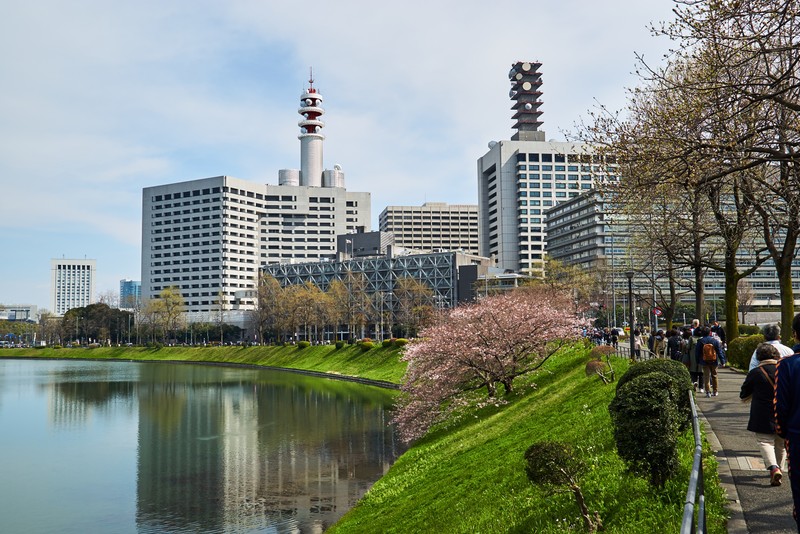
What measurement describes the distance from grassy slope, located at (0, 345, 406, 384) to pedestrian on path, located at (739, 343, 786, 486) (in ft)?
114

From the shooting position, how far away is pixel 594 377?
26594 millimetres

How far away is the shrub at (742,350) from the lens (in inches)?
1046

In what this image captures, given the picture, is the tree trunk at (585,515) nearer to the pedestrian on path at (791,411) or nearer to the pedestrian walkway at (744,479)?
the pedestrian walkway at (744,479)

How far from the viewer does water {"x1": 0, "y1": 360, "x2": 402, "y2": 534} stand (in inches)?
914

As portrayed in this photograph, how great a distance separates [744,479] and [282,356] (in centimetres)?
9136

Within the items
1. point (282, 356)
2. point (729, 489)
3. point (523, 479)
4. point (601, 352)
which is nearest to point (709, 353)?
point (523, 479)

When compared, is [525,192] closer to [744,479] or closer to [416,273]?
[416,273]

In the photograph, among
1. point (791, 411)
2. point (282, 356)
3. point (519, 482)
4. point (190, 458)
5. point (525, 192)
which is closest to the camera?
point (791, 411)

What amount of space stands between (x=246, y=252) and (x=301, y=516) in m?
183

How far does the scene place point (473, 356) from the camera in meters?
33.4

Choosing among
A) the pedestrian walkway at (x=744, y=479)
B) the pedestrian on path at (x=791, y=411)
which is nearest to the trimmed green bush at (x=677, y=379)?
the pedestrian walkway at (x=744, y=479)

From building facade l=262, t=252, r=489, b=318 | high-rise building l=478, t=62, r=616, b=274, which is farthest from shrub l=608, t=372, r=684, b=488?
high-rise building l=478, t=62, r=616, b=274

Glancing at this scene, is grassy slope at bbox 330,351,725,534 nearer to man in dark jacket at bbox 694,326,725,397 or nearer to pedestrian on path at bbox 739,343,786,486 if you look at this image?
pedestrian on path at bbox 739,343,786,486

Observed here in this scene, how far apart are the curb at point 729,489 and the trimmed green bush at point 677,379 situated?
81cm
